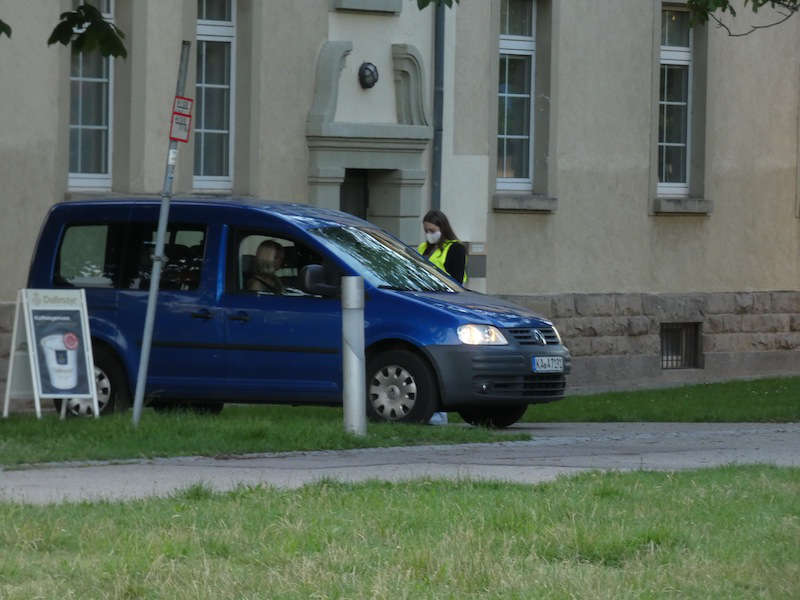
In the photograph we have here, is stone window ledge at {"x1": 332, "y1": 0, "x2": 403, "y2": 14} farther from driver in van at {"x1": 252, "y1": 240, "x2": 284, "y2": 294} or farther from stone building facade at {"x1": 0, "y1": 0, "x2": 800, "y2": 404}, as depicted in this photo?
driver in van at {"x1": 252, "y1": 240, "x2": 284, "y2": 294}

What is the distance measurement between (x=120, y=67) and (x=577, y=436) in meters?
7.95

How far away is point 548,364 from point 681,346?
35.3 ft

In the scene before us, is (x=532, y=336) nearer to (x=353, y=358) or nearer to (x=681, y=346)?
(x=353, y=358)

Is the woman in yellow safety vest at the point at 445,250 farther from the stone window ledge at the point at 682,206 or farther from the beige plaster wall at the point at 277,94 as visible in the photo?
the stone window ledge at the point at 682,206

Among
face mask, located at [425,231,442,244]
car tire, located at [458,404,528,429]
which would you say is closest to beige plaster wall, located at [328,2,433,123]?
face mask, located at [425,231,442,244]

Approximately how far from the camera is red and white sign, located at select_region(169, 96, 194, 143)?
A: 555 inches

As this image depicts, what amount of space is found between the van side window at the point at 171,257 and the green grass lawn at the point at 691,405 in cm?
415

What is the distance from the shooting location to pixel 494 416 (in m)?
16.7

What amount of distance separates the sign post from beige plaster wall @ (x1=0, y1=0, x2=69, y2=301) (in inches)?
203

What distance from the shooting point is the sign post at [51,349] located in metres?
15.0

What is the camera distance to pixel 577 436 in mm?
15750

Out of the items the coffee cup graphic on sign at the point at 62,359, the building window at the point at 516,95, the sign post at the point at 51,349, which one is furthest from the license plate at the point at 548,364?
the building window at the point at 516,95

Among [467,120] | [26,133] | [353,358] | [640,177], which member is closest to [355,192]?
[467,120]

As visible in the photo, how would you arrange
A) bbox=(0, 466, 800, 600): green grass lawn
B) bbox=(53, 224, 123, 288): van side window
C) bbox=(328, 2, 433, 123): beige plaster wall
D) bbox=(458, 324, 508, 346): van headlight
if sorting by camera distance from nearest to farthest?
bbox=(0, 466, 800, 600): green grass lawn, bbox=(458, 324, 508, 346): van headlight, bbox=(53, 224, 123, 288): van side window, bbox=(328, 2, 433, 123): beige plaster wall
